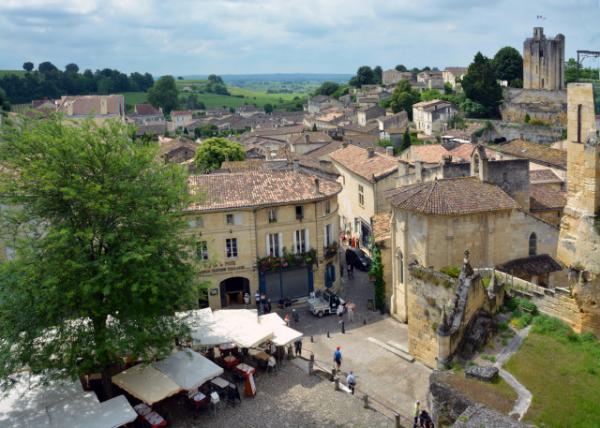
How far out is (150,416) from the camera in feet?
73.7

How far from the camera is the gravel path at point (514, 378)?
20312mm

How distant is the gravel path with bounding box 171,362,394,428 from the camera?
22984mm

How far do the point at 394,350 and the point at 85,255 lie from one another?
1654 centimetres

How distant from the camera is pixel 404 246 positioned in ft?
110

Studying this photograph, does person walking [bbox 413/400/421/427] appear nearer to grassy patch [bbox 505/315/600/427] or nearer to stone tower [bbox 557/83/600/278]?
grassy patch [bbox 505/315/600/427]

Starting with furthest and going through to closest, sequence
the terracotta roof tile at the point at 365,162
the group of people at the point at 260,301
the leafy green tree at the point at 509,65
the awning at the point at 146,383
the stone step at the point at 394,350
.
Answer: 1. the leafy green tree at the point at 509,65
2. the terracotta roof tile at the point at 365,162
3. the group of people at the point at 260,301
4. the stone step at the point at 394,350
5. the awning at the point at 146,383

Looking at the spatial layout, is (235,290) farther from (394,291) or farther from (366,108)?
(366,108)

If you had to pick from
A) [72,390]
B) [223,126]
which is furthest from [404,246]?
[223,126]

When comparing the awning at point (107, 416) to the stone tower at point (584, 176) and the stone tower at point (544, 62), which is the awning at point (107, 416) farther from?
the stone tower at point (544, 62)

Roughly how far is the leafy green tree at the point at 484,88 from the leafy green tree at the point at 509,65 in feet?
49.0

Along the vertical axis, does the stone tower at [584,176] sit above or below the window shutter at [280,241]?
above

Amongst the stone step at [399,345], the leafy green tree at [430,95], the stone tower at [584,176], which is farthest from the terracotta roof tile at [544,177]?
the leafy green tree at [430,95]

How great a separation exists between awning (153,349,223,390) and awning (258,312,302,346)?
4161 mm

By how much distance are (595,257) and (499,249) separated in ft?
28.6
